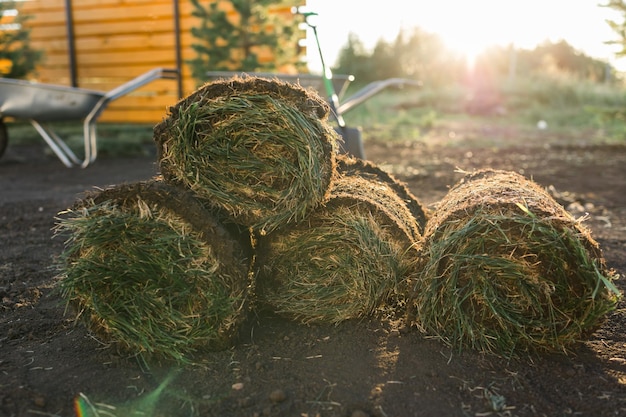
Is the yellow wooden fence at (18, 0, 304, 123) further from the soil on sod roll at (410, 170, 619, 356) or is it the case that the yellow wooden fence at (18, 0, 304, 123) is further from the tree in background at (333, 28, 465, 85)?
the tree in background at (333, 28, 465, 85)

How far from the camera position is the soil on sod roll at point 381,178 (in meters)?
3.02

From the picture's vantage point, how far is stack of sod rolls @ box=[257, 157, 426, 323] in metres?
2.44

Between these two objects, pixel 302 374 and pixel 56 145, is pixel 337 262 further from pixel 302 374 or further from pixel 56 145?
pixel 56 145

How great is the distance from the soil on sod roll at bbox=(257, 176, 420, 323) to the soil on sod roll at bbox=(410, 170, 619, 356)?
0.22m

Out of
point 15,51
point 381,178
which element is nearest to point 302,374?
point 381,178

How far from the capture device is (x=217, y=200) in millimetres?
2264

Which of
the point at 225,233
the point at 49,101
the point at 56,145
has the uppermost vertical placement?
the point at 49,101

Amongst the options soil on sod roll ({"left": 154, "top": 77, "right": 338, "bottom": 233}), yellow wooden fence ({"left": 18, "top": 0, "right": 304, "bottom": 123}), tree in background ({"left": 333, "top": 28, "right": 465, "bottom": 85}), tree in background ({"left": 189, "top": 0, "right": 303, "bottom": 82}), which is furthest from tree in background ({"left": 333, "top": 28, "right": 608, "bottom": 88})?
soil on sod roll ({"left": 154, "top": 77, "right": 338, "bottom": 233})

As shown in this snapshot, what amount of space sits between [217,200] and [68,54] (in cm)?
1042

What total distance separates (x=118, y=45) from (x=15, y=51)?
1739mm

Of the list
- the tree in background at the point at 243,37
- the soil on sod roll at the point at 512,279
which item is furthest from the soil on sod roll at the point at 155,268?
the tree in background at the point at 243,37

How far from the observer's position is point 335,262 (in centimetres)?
246

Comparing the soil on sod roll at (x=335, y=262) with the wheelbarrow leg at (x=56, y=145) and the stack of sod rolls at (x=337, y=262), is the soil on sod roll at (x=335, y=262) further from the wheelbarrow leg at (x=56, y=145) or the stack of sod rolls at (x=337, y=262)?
the wheelbarrow leg at (x=56, y=145)

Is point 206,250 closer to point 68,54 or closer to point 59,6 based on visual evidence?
point 68,54
